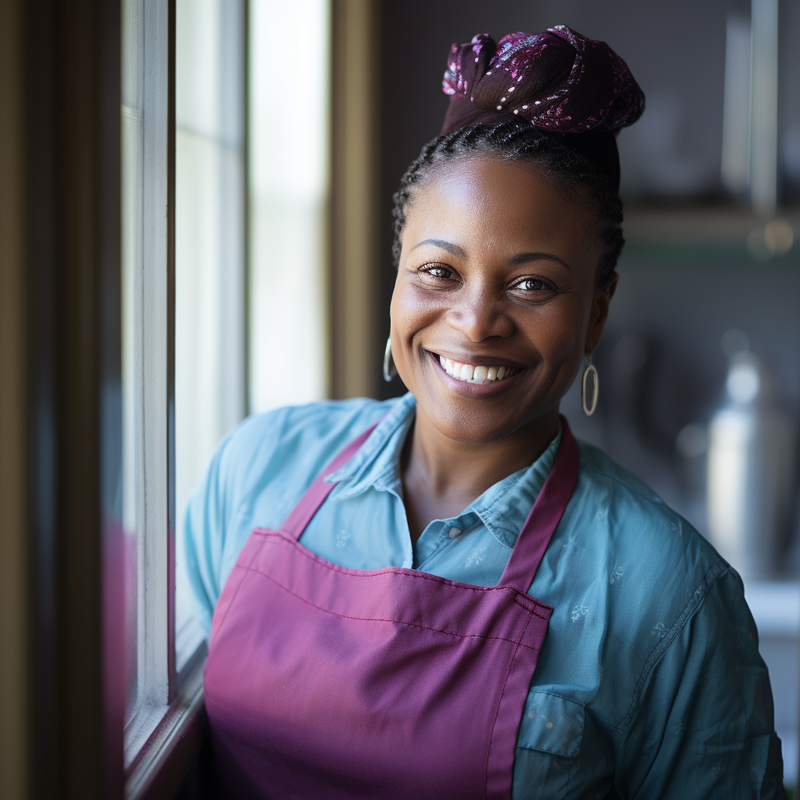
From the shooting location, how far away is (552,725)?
0.75 meters

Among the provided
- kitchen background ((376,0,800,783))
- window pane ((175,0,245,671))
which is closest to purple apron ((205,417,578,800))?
window pane ((175,0,245,671))

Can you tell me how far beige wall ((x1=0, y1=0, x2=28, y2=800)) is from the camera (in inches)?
18.0

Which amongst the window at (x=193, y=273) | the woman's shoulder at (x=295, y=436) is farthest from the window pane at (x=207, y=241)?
the woman's shoulder at (x=295, y=436)

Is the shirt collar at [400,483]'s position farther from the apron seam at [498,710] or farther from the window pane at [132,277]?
the window pane at [132,277]

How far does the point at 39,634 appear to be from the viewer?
1.65ft

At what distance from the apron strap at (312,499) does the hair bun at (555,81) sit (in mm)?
434

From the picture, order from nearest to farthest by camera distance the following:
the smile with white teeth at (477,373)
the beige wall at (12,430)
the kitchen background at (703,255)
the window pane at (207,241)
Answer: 1. the beige wall at (12,430)
2. the smile with white teeth at (477,373)
3. the window pane at (207,241)
4. the kitchen background at (703,255)

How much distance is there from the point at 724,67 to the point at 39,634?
7.09 ft

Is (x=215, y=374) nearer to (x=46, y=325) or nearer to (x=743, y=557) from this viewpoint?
(x=46, y=325)

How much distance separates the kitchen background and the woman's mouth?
4.17ft

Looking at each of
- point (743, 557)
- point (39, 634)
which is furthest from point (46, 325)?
point (743, 557)

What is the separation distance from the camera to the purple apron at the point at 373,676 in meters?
0.77

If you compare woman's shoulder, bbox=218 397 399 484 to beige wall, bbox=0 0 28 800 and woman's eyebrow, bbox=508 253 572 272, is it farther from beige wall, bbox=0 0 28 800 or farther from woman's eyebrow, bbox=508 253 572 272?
beige wall, bbox=0 0 28 800

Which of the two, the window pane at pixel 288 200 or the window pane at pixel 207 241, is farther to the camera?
the window pane at pixel 288 200
